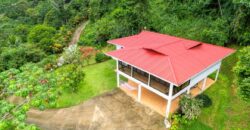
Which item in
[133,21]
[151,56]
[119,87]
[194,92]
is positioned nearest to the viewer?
[151,56]

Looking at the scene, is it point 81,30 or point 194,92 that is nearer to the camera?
point 194,92

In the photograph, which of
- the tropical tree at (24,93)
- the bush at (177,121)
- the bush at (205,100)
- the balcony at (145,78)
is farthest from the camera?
the bush at (205,100)

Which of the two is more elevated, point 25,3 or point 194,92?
point 25,3

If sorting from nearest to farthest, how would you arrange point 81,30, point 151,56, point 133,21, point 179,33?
point 151,56, point 179,33, point 133,21, point 81,30

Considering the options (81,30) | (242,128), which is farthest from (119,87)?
(81,30)

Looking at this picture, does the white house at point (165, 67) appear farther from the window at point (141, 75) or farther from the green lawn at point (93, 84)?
the green lawn at point (93, 84)

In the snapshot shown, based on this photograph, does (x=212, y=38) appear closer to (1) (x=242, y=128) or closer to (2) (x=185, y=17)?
(2) (x=185, y=17)

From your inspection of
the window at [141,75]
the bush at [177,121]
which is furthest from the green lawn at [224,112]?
the window at [141,75]
